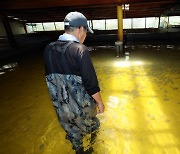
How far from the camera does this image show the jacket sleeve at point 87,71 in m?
1.72

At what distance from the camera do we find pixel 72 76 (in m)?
1.85

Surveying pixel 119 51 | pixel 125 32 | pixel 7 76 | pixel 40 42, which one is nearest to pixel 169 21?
pixel 125 32

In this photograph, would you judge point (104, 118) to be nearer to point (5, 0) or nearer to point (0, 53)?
point (5, 0)

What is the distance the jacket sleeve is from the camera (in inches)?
67.9

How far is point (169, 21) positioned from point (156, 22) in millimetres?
1192

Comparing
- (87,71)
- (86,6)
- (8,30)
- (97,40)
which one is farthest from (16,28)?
(87,71)

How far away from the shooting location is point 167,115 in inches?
145

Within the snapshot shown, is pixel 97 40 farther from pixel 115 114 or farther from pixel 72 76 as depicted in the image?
pixel 72 76

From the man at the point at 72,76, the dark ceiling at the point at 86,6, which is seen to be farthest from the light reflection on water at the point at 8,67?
the man at the point at 72,76

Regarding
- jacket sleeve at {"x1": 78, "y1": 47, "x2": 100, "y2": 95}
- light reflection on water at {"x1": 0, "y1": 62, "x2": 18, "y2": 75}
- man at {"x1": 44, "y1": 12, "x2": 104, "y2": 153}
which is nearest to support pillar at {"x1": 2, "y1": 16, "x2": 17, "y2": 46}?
light reflection on water at {"x1": 0, "y1": 62, "x2": 18, "y2": 75}

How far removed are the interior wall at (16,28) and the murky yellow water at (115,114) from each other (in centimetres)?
1114

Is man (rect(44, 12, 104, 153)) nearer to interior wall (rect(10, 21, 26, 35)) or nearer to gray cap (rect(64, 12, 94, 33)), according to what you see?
gray cap (rect(64, 12, 94, 33))

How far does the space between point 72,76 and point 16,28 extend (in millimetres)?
17444

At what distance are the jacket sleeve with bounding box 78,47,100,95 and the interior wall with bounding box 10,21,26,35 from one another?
16902mm
